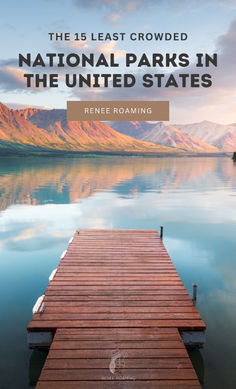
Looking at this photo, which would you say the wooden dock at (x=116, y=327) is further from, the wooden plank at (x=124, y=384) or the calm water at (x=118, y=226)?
the calm water at (x=118, y=226)

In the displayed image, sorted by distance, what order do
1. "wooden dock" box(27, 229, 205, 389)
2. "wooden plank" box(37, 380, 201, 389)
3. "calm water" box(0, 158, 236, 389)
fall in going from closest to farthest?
"wooden plank" box(37, 380, 201, 389)
"wooden dock" box(27, 229, 205, 389)
"calm water" box(0, 158, 236, 389)

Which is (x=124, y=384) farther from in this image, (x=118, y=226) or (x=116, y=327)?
(x=118, y=226)

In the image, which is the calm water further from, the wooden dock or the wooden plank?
the wooden plank

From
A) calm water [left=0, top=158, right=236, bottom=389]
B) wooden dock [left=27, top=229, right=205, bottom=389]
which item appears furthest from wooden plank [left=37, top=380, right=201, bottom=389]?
calm water [left=0, top=158, right=236, bottom=389]

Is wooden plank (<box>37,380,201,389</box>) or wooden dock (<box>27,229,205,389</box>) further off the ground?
wooden dock (<box>27,229,205,389</box>)

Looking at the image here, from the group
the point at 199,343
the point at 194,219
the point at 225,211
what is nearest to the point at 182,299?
the point at 199,343

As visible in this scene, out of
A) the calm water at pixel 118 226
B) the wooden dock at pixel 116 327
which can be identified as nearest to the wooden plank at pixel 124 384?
the wooden dock at pixel 116 327
